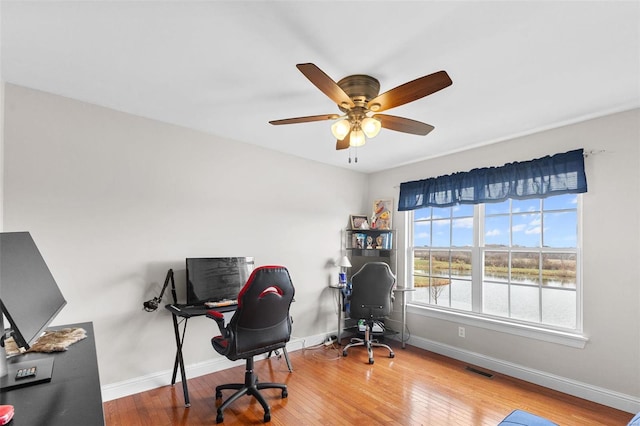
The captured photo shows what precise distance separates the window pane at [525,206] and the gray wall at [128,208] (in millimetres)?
2579

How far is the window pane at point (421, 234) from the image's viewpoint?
4.27 meters

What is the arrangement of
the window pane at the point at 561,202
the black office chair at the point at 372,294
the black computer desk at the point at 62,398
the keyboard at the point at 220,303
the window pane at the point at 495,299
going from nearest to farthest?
the black computer desk at the point at 62,398, the keyboard at the point at 220,303, the window pane at the point at 561,202, the window pane at the point at 495,299, the black office chair at the point at 372,294

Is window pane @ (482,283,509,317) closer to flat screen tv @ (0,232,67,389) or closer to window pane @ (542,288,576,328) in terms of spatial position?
window pane @ (542,288,576,328)

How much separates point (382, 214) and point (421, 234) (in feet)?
2.07

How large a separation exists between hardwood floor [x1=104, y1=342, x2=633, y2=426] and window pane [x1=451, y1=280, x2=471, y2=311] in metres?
0.67

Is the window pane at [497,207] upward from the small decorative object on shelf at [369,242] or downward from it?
upward

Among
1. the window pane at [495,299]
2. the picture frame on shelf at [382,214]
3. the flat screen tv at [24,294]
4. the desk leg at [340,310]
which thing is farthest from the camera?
the picture frame on shelf at [382,214]

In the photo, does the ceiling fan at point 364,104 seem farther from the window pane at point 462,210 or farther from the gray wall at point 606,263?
the window pane at point 462,210

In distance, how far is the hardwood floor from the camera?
2.43 m

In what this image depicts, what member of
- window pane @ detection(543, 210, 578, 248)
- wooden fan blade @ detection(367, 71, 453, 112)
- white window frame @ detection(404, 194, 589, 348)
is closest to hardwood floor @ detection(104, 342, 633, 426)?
white window frame @ detection(404, 194, 589, 348)

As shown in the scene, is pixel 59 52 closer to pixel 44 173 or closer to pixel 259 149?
pixel 44 173

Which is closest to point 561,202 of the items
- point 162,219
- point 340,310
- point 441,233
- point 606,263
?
point 606,263

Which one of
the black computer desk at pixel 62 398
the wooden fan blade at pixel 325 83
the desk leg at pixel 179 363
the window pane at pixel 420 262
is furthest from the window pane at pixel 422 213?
the black computer desk at pixel 62 398

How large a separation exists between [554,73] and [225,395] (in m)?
3.51
